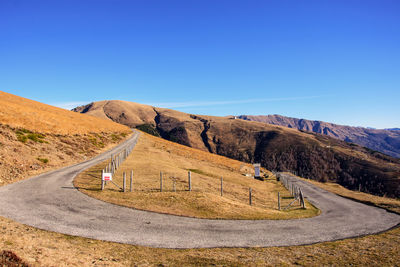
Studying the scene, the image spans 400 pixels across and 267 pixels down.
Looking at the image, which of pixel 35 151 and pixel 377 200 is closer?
pixel 377 200

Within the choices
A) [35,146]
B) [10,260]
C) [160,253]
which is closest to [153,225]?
[160,253]

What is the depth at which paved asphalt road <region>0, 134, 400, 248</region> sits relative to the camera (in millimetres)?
13758

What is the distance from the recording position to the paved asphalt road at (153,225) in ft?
45.1

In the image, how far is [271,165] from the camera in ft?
609

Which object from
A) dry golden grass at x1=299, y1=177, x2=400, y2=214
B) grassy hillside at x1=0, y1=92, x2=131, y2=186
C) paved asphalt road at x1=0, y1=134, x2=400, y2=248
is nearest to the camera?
paved asphalt road at x1=0, y1=134, x2=400, y2=248

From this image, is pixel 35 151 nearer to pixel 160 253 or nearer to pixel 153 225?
pixel 153 225

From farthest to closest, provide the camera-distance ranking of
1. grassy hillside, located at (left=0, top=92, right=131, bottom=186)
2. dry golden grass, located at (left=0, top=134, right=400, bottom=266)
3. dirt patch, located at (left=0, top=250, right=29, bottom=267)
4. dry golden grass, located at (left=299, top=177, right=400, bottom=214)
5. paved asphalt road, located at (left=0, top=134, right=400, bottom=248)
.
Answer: grassy hillside, located at (left=0, top=92, right=131, bottom=186), dry golden grass, located at (left=299, top=177, right=400, bottom=214), paved asphalt road, located at (left=0, top=134, right=400, bottom=248), dry golden grass, located at (left=0, top=134, right=400, bottom=266), dirt patch, located at (left=0, top=250, right=29, bottom=267)

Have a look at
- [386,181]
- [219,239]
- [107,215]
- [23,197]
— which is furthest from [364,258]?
[386,181]

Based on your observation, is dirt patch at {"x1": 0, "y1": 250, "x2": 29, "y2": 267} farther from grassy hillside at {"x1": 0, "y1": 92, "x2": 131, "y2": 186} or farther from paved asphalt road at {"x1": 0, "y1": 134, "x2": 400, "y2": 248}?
grassy hillside at {"x1": 0, "y1": 92, "x2": 131, "y2": 186}

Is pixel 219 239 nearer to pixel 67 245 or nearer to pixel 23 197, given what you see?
pixel 67 245

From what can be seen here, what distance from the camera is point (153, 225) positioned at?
1574 cm

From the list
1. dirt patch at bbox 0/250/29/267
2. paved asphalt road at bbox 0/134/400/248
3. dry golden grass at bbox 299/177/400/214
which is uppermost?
dirt patch at bbox 0/250/29/267

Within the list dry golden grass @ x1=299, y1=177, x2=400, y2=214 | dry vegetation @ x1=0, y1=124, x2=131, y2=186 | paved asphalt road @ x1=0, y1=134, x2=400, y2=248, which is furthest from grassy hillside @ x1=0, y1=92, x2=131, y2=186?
dry golden grass @ x1=299, y1=177, x2=400, y2=214

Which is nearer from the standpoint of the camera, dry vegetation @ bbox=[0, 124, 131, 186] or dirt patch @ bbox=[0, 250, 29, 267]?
dirt patch @ bbox=[0, 250, 29, 267]
